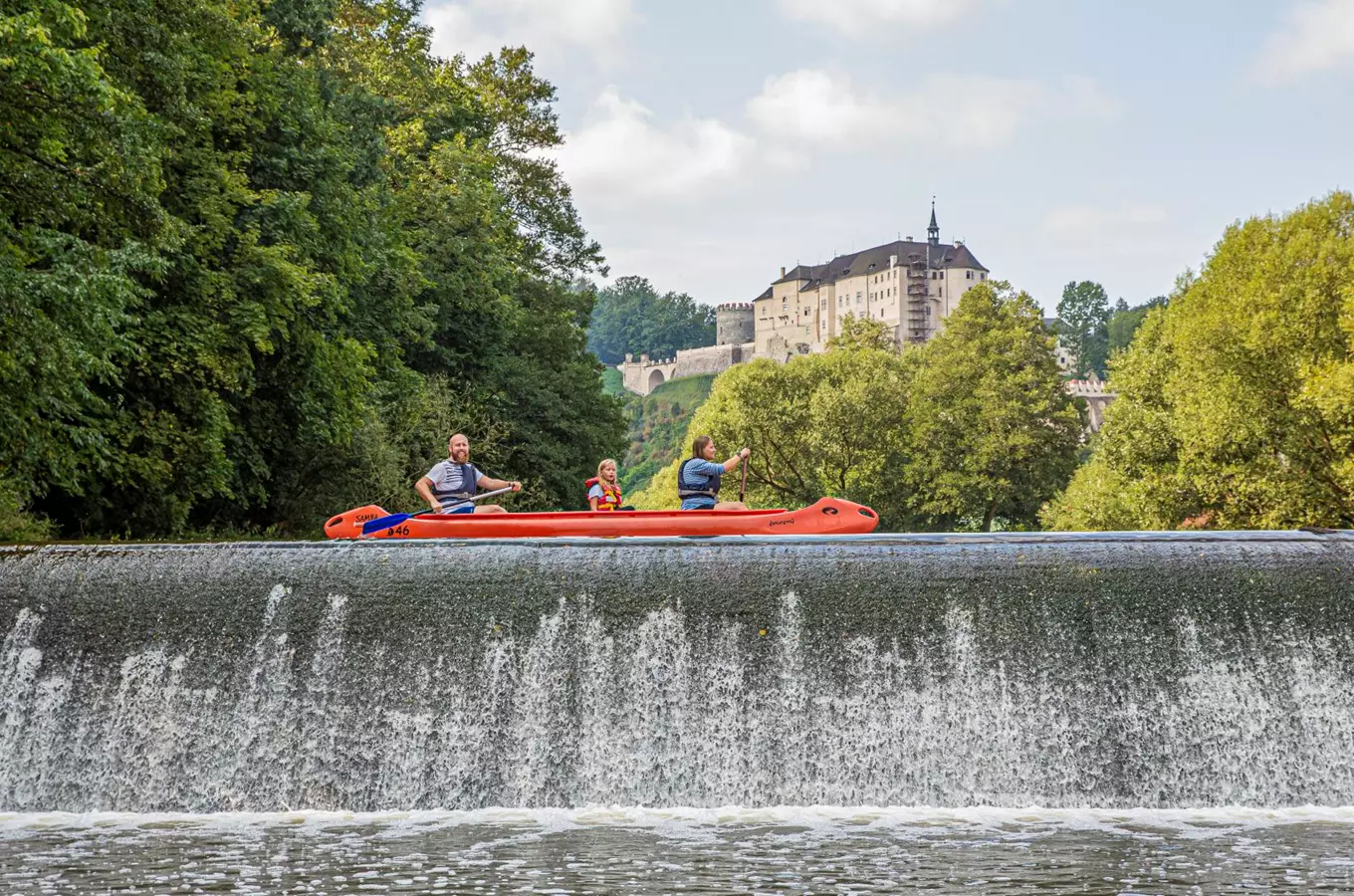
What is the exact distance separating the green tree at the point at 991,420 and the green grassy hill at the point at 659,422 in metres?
67.9

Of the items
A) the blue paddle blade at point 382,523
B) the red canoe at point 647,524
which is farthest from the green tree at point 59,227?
the red canoe at point 647,524

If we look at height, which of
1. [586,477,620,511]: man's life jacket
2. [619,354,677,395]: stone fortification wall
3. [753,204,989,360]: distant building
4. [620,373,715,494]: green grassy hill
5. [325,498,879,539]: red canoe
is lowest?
[325,498,879,539]: red canoe

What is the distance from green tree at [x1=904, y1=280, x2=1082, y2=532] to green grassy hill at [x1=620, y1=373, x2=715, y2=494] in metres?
67.9

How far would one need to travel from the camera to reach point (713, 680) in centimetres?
1155

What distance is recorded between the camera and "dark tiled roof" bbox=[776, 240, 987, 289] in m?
149

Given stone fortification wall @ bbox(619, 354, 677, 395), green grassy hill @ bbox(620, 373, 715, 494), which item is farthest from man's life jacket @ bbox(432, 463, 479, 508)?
stone fortification wall @ bbox(619, 354, 677, 395)

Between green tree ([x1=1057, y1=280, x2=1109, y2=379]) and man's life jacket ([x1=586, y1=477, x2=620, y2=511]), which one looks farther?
green tree ([x1=1057, y1=280, x2=1109, y2=379])

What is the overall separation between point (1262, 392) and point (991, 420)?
79.4ft

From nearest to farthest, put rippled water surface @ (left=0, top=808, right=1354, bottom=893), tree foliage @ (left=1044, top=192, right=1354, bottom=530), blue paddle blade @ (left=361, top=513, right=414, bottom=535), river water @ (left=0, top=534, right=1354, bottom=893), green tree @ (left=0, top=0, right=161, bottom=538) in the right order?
rippled water surface @ (left=0, top=808, right=1354, bottom=893)
river water @ (left=0, top=534, right=1354, bottom=893)
blue paddle blade @ (left=361, top=513, right=414, bottom=535)
green tree @ (left=0, top=0, right=161, bottom=538)
tree foliage @ (left=1044, top=192, right=1354, bottom=530)

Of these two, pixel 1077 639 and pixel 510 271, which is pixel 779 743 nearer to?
pixel 1077 639

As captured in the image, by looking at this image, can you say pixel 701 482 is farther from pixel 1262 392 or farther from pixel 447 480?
pixel 1262 392

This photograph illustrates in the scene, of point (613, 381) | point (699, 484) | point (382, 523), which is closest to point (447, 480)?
point (382, 523)

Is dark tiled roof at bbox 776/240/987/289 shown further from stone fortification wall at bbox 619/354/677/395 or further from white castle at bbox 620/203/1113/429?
stone fortification wall at bbox 619/354/677/395

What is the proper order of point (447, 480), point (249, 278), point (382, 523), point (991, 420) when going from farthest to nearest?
point (991, 420)
point (249, 278)
point (447, 480)
point (382, 523)
